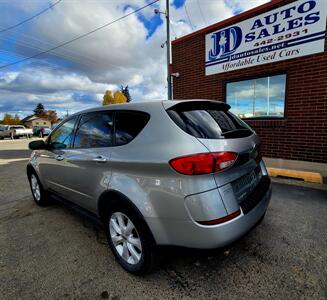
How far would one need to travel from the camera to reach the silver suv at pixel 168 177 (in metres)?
1.80

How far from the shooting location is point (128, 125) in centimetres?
233

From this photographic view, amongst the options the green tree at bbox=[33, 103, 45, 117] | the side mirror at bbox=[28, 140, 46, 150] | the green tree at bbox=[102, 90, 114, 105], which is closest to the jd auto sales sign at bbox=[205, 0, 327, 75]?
the side mirror at bbox=[28, 140, 46, 150]

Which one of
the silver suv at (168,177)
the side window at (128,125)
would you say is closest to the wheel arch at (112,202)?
the silver suv at (168,177)

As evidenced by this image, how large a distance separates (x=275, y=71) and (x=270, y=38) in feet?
2.88

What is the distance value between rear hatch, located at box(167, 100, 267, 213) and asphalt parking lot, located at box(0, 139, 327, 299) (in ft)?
1.82

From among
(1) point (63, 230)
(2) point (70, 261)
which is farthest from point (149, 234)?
(1) point (63, 230)

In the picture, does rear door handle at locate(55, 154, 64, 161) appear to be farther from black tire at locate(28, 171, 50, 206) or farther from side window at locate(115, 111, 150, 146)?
side window at locate(115, 111, 150, 146)

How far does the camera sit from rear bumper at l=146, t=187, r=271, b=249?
178cm

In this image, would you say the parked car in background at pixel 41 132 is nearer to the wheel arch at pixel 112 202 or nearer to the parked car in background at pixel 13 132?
the parked car in background at pixel 13 132

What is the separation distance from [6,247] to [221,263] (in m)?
2.64

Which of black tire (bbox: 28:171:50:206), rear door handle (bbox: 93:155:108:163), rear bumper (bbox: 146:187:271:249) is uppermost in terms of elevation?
rear door handle (bbox: 93:155:108:163)

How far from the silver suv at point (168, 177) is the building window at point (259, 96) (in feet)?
13.9

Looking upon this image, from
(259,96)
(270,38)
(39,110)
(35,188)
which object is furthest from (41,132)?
(39,110)

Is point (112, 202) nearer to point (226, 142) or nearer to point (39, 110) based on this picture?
point (226, 142)
